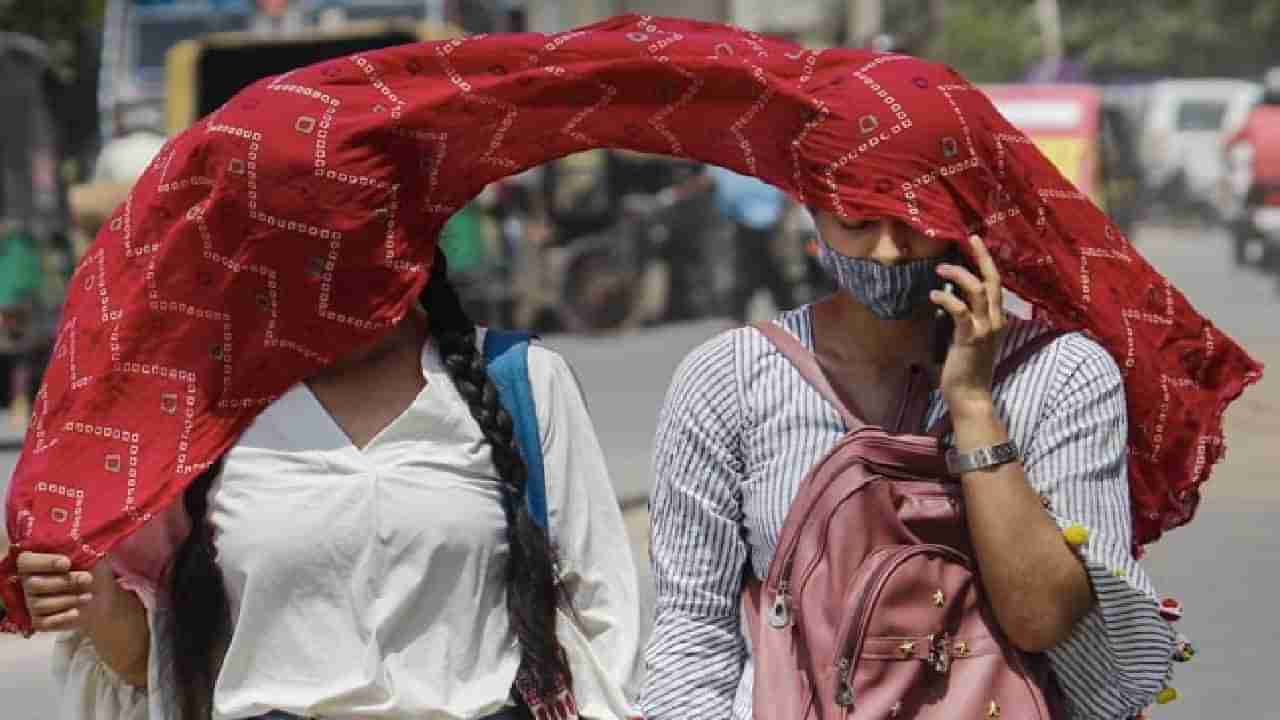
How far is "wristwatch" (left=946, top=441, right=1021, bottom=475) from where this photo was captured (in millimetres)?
2896

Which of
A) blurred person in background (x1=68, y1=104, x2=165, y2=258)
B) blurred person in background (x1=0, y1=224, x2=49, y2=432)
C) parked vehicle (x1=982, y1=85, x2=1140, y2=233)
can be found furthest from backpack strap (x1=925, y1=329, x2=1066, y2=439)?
blurred person in background (x1=0, y1=224, x2=49, y2=432)

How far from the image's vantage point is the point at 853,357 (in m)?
3.09

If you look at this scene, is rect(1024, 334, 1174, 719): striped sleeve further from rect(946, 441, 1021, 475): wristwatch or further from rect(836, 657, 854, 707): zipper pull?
rect(836, 657, 854, 707): zipper pull

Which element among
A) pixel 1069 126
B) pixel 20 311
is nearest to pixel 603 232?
pixel 1069 126

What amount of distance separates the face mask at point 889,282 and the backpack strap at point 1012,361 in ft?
0.41

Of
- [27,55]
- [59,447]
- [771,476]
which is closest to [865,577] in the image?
[771,476]

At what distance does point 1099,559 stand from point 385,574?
1.00 metres

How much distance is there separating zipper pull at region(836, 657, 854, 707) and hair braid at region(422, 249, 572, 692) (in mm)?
640

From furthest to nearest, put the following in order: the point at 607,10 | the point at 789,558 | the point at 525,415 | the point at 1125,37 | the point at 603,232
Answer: the point at 1125,37
the point at 607,10
the point at 603,232
the point at 525,415
the point at 789,558

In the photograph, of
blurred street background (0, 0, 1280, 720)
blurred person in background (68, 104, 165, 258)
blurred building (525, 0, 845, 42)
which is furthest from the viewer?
blurred building (525, 0, 845, 42)

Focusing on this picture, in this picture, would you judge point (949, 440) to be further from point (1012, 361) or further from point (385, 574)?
point (385, 574)

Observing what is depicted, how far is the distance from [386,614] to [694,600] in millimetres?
479

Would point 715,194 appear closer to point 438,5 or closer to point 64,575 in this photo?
point 438,5

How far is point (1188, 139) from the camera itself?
146 feet
